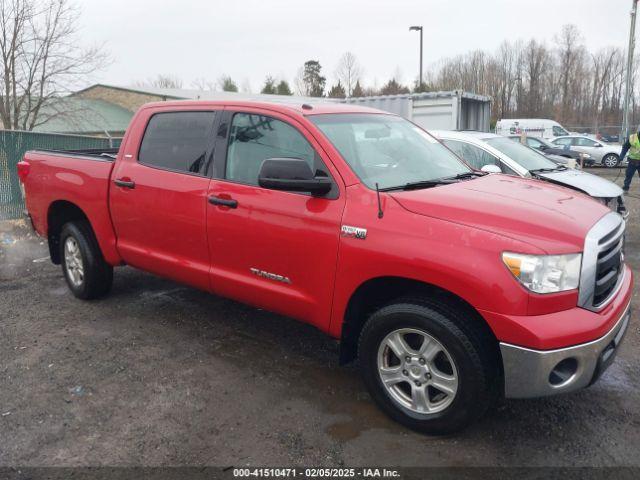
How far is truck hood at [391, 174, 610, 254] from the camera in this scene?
291 cm

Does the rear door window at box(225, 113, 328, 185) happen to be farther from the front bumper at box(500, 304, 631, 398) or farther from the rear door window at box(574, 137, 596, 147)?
the rear door window at box(574, 137, 596, 147)

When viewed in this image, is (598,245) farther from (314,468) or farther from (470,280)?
(314,468)

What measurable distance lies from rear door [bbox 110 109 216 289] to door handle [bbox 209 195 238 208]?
0.10m

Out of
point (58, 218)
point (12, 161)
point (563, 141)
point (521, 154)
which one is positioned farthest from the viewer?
point (563, 141)

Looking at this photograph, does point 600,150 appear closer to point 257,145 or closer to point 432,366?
point 257,145

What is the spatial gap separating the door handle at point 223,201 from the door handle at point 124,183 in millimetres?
1007

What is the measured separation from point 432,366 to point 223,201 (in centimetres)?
185

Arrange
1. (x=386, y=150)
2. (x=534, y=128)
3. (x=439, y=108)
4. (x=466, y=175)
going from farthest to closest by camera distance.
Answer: (x=534, y=128) → (x=439, y=108) → (x=466, y=175) → (x=386, y=150)

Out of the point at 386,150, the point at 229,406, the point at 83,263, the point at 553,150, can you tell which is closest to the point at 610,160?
the point at 553,150

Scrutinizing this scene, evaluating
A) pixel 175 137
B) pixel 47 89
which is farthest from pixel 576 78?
pixel 175 137

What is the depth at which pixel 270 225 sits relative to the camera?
3.73 m

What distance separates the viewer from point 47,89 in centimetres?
2192

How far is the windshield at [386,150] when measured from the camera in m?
3.68

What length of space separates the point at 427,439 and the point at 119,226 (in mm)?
3226
